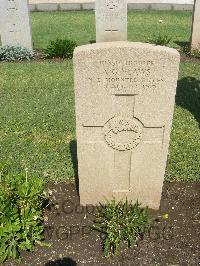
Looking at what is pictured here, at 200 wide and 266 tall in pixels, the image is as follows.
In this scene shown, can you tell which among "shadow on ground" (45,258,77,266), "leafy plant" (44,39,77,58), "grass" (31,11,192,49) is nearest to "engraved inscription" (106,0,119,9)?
"leafy plant" (44,39,77,58)

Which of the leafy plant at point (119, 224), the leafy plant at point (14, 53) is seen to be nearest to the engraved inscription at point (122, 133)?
the leafy plant at point (119, 224)

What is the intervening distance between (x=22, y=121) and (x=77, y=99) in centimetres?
346

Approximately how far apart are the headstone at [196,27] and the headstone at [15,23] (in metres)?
4.90

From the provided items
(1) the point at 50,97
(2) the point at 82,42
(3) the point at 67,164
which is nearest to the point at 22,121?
(1) the point at 50,97

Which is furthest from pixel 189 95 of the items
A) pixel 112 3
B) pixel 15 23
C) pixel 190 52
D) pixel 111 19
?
pixel 15 23

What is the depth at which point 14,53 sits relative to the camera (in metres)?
10.6

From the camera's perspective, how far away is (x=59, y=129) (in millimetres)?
6598

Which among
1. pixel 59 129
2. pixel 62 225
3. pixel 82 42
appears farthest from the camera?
pixel 82 42

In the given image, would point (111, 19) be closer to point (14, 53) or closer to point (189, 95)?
point (14, 53)

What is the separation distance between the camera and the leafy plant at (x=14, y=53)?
10562 mm

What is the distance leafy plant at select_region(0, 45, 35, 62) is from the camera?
34.7 ft

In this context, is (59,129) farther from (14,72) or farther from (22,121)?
(14,72)

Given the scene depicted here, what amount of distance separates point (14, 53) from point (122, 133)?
25.0 ft

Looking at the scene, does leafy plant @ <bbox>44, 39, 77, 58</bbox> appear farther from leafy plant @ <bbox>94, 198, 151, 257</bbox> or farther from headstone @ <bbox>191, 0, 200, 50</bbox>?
leafy plant @ <bbox>94, 198, 151, 257</bbox>
